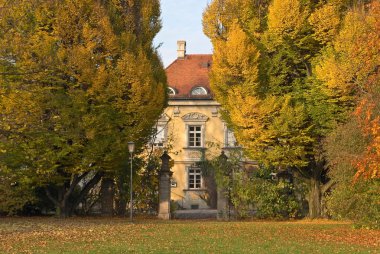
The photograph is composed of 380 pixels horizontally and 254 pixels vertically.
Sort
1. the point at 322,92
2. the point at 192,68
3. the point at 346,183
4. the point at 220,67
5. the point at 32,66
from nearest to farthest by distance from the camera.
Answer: the point at 346,183, the point at 32,66, the point at 322,92, the point at 220,67, the point at 192,68

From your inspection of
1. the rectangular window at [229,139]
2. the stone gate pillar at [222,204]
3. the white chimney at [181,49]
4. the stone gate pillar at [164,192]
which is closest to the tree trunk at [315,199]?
the stone gate pillar at [222,204]

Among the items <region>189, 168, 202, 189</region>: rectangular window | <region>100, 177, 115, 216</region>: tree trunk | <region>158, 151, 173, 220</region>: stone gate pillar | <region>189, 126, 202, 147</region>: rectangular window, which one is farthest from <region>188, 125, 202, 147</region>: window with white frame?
<region>158, 151, 173, 220</region>: stone gate pillar

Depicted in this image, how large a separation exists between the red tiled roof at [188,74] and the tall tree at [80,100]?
49.1 ft

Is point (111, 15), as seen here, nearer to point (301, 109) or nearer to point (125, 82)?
point (125, 82)

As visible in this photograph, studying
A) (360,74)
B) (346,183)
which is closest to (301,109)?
(360,74)

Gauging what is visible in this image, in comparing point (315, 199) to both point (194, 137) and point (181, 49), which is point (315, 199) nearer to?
point (194, 137)

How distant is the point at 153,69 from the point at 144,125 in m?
3.38

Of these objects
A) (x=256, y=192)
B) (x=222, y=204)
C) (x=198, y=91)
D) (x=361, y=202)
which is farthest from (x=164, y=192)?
(x=198, y=91)

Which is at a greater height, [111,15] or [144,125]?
[111,15]

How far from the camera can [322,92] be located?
904 inches

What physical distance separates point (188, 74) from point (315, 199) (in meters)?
18.3

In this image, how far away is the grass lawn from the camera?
1300 centimetres

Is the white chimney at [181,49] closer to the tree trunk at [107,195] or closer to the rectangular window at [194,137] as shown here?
the rectangular window at [194,137]

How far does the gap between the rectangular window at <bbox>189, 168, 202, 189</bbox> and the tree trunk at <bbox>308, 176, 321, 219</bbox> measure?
14.0 meters
